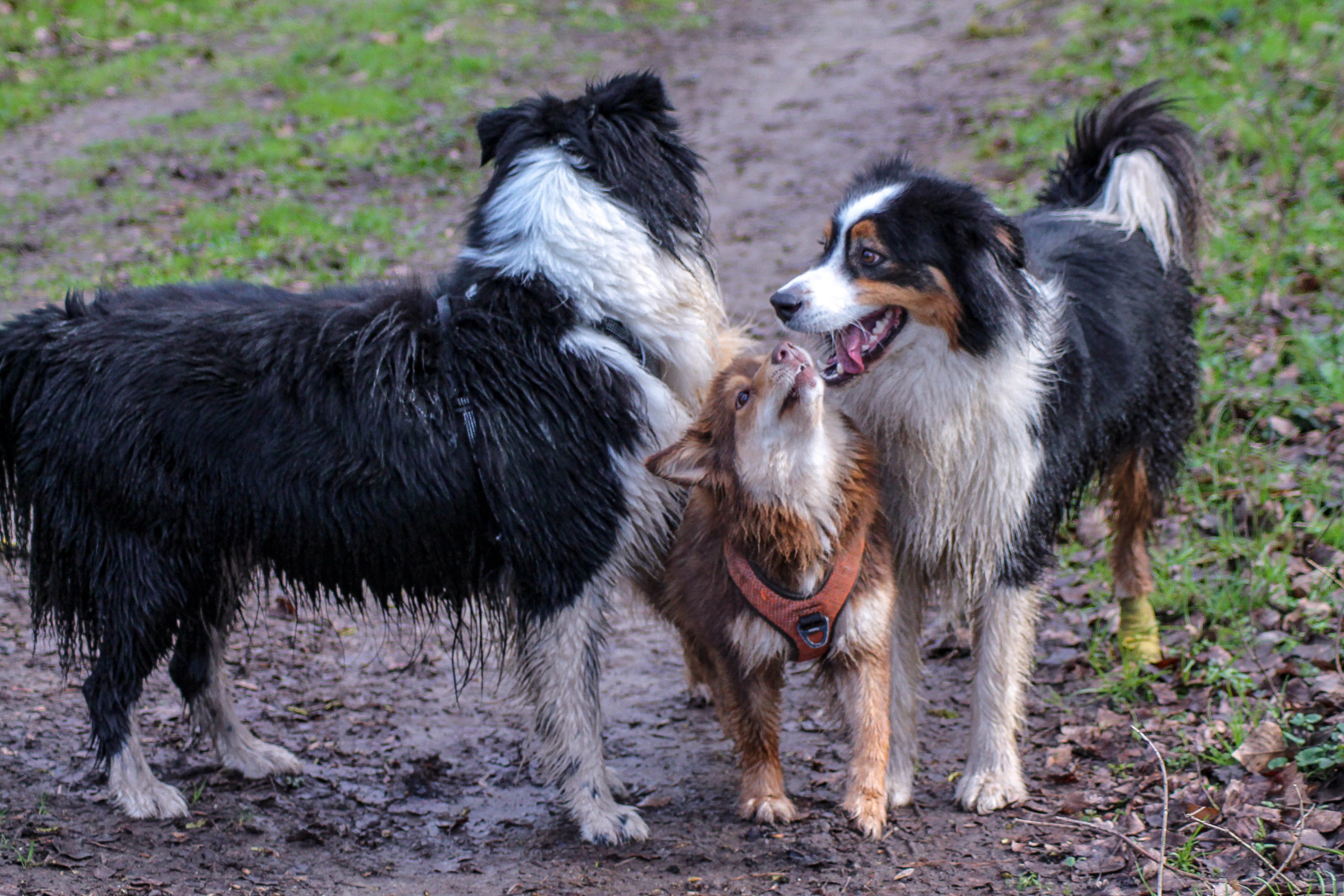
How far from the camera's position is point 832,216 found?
3.71 m

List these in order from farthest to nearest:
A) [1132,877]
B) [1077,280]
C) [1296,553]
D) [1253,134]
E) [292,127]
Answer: [292,127], [1253,134], [1296,553], [1077,280], [1132,877]

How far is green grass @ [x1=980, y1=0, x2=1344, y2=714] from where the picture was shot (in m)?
4.80

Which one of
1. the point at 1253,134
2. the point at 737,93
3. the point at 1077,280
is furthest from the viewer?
the point at 737,93

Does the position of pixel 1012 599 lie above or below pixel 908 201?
below

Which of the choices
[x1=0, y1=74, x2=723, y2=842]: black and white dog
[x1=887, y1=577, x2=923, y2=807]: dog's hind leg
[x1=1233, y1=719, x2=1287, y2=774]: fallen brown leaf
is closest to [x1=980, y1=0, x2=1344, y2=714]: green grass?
[x1=1233, y1=719, x2=1287, y2=774]: fallen brown leaf

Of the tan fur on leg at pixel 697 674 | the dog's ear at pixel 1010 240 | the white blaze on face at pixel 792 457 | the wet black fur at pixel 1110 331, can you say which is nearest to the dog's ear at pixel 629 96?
the white blaze on face at pixel 792 457

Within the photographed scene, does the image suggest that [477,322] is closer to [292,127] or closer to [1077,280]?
[1077,280]

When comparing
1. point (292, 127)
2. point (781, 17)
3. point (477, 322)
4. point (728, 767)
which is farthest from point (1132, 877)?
point (781, 17)

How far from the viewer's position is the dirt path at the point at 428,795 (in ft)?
11.4

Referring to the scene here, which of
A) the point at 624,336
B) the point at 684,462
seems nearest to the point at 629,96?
the point at 624,336

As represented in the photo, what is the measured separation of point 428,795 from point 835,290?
7.45ft

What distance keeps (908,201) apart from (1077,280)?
956 millimetres

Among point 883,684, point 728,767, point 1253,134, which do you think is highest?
point 1253,134

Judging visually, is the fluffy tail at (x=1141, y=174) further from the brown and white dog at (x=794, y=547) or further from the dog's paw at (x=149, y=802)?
the dog's paw at (x=149, y=802)
